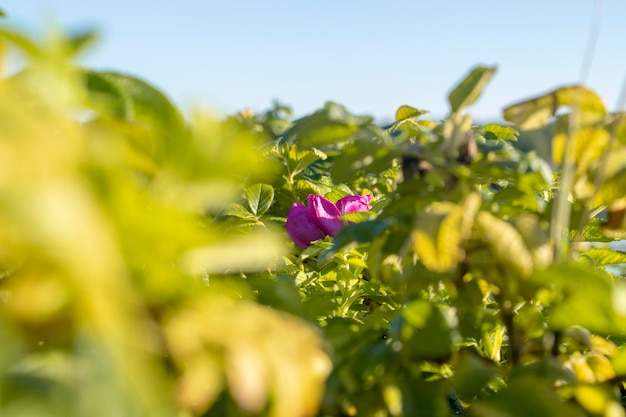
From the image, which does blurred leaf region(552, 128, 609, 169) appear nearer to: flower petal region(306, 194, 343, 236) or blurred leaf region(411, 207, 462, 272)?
blurred leaf region(411, 207, 462, 272)

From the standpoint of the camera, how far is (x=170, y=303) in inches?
21.2

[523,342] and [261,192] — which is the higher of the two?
[523,342]

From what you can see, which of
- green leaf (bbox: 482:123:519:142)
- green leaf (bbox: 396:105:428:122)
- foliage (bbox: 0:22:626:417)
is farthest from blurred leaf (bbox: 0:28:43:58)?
green leaf (bbox: 482:123:519:142)

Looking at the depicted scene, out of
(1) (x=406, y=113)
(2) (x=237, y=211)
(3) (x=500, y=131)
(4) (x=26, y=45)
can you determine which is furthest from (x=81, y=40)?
(2) (x=237, y=211)

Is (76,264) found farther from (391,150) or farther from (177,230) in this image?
(391,150)

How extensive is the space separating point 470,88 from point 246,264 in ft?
1.28

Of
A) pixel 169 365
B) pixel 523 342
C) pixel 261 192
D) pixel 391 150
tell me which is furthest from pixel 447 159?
pixel 261 192

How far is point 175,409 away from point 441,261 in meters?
0.27

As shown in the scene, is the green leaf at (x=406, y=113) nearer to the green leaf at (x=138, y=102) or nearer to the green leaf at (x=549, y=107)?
the green leaf at (x=549, y=107)

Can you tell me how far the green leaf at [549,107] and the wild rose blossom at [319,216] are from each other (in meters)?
0.67

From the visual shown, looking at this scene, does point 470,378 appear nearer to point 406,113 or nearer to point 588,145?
point 588,145

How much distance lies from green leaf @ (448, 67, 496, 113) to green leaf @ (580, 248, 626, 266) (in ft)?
0.83

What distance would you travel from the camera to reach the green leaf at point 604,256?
0.93 m

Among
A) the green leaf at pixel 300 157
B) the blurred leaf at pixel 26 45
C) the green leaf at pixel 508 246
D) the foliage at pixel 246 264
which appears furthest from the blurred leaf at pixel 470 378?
the green leaf at pixel 300 157
